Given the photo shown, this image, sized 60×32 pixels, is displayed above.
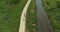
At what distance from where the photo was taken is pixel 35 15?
7.20 m

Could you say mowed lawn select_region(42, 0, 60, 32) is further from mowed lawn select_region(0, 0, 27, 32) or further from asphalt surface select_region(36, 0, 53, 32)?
mowed lawn select_region(0, 0, 27, 32)

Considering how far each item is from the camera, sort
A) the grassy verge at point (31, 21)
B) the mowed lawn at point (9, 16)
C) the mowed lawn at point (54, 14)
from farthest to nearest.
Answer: the mowed lawn at point (9, 16) → the mowed lawn at point (54, 14) → the grassy verge at point (31, 21)

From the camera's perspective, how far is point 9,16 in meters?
7.51

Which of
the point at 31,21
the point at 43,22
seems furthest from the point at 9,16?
the point at 43,22

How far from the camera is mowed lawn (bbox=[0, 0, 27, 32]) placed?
627 centimetres

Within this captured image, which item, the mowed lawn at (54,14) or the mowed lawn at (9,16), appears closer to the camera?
the mowed lawn at (54,14)

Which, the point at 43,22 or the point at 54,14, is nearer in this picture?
the point at 43,22

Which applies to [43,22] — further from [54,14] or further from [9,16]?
[9,16]

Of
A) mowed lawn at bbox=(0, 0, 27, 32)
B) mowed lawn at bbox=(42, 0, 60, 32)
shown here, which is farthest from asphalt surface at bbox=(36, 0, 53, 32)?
mowed lawn at bbox=(0, 0, 27, 32)

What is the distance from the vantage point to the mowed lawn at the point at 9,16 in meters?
6.27

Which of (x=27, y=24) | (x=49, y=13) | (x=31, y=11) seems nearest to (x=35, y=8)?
(x=31, y=11)

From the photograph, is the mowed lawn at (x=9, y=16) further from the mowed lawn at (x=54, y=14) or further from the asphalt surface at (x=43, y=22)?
the mowed lawn at (x=54, y=14)

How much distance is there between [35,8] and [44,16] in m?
1.44

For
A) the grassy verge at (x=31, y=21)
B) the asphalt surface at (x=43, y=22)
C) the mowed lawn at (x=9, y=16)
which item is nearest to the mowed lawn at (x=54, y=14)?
the asphalt surface at (x=43, y=22)
